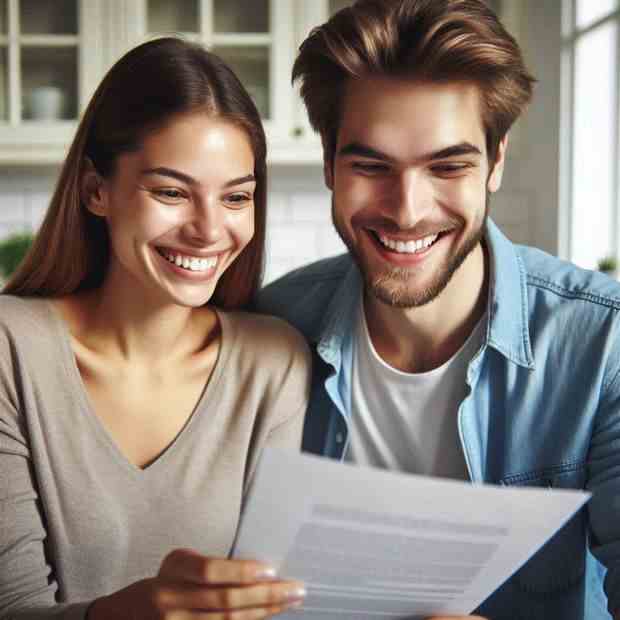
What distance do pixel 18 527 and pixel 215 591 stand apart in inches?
17.4

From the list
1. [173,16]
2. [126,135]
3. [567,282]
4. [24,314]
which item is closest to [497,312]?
[567,282]

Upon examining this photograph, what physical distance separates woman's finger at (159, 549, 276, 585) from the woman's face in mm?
512

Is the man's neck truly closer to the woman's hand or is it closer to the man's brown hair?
the man's brown hair

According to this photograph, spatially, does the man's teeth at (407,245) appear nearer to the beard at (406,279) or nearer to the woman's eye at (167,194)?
the beard at (406,279)

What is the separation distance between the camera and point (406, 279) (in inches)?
56.2

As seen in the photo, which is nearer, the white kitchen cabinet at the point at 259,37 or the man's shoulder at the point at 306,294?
the man's shoulder at the point at 306,294

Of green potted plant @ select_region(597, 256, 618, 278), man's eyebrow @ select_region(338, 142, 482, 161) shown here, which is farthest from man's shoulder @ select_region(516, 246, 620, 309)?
green potted plant @ select_region(597, 256, 618, 278)

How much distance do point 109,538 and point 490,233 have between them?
0.78 metres

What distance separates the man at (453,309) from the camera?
1352 millimetres

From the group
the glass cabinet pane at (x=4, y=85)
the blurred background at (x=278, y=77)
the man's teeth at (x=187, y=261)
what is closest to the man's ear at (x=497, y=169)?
the man's teeth at (x=187, y=261)

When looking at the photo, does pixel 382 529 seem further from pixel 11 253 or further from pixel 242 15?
pixel 242 15

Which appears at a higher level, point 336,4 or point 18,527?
point 336,4

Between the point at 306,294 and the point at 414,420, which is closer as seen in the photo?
the point at 414,420

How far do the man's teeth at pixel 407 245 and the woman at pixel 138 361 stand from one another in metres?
0.22
